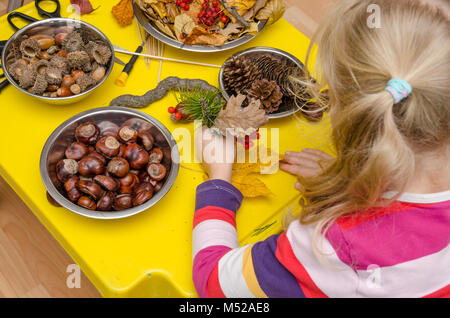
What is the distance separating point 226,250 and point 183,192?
6.4 inches

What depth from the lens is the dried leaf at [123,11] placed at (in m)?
1.00

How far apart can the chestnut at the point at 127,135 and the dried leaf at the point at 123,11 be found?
14.3 inches

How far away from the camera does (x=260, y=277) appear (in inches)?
25.1

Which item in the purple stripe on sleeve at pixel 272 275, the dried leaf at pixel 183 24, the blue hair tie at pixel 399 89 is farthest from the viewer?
the dried leaf at pixel 183 24

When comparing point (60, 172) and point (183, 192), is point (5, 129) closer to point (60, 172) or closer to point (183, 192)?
point (60, 172)

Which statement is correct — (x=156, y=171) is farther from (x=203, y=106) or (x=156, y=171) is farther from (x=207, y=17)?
(x=207, y=17)

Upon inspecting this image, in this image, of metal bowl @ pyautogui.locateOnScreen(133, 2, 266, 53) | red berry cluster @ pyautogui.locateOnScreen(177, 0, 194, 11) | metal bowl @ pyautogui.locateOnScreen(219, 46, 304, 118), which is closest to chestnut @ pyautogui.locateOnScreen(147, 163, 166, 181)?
metal bowl @ pyautogui.locateOnScreen(219, 46, 304, 118)

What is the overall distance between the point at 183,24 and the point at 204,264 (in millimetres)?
575

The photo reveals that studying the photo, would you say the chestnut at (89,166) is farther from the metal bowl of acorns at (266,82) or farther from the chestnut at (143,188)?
the metal bowl of acorns at (266,82)

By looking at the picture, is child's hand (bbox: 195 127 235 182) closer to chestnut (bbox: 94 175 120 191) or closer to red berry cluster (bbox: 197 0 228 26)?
chestnut (bbox: 94 175 120 191)

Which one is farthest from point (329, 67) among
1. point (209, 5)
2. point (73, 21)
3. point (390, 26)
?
point (73, 21)

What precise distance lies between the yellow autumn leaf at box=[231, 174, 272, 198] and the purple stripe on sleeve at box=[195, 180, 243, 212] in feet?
0.08

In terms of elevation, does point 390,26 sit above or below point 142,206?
above

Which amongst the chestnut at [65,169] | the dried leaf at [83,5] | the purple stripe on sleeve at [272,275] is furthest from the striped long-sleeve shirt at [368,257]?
the dried leaf at [83,5]
